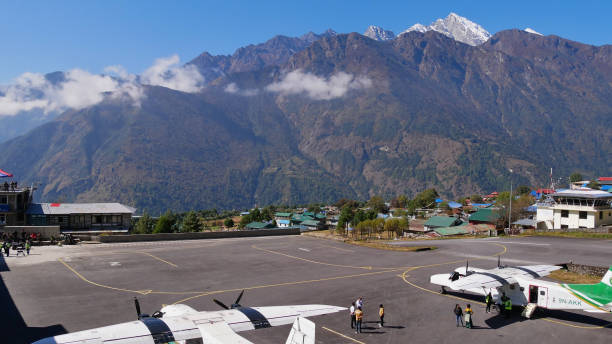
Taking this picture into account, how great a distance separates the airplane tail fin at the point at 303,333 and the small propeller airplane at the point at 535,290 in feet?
50.0

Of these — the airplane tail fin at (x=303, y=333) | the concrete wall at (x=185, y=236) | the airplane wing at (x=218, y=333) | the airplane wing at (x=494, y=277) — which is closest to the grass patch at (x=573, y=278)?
the airplane wing at (x=494, y=277)

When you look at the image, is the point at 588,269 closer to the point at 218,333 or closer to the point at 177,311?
the point at 218,333

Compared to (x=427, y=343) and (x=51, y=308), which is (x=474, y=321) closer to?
(x=427, y=343)

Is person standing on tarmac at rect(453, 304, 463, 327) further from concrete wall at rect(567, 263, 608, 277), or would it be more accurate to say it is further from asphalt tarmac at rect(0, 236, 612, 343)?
concrete wall at rect(567, 263, 608, 277)

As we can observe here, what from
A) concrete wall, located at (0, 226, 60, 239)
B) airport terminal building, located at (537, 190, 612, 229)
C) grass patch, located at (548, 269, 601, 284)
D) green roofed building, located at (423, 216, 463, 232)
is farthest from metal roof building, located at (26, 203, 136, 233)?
airport terminal building, located at (537, 190, 612, 229)

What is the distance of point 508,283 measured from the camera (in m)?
27.7

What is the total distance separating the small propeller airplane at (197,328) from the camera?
1441 centimetres

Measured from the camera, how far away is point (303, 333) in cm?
1484

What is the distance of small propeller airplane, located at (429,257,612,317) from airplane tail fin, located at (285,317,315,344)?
15233 mm

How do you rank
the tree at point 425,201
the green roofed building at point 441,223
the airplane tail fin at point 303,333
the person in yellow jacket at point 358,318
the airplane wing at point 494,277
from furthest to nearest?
1. the tree at point 425,201
2. the green roofed building at point 441,223
3. the airplane wing at point 494,277
4. the person in yellow jacket at point 358,318
5. the airplane tail fin at point 303,333

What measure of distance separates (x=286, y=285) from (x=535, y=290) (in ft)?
60.9

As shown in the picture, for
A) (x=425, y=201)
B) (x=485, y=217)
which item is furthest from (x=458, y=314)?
(x=425, y=201)

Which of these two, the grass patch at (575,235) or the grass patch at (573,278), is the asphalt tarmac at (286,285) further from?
the grass patch at (573,278)

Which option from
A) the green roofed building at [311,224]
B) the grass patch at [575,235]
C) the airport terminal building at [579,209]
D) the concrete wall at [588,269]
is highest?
the airport terminal building at [579,209]
